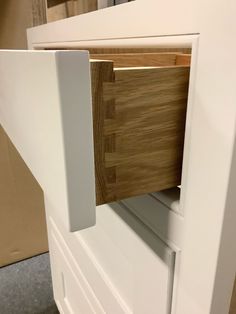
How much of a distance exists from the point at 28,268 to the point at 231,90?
4.23 feet

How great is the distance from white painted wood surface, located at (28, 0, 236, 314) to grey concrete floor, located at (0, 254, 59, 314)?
0.92 meters

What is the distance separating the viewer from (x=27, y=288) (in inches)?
→ 47.0

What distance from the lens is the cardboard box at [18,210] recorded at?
1.13 metres

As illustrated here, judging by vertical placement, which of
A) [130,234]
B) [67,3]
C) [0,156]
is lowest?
[0,156]

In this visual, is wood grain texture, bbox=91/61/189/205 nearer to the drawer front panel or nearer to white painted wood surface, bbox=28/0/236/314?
white painted wood surface, bbox=28/0/236/314

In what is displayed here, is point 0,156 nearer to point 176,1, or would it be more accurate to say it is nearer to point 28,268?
point 28,268

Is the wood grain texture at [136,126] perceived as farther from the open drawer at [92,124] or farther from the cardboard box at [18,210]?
the cardboard box at [18,210]

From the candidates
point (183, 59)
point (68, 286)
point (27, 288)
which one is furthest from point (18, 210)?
point (183, 59)

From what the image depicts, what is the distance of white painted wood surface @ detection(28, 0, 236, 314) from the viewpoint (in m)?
0.23

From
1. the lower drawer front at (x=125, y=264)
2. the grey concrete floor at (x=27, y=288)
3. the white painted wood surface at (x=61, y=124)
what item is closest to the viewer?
the white painted wood surface at (x=61, y=124)

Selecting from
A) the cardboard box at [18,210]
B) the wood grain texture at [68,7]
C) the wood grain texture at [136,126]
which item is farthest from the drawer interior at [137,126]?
the cardboard box at [18,210]

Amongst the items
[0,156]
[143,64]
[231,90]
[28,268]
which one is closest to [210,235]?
[231,90]

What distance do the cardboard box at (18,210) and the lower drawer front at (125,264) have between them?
0.61 m

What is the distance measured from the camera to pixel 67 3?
1048mm
